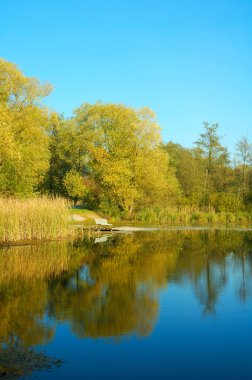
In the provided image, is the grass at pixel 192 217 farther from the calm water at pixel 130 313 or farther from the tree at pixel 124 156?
the calm water at pixel 130 313

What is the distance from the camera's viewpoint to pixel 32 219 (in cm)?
2122

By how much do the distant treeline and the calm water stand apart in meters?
17.4

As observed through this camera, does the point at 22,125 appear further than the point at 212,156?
No

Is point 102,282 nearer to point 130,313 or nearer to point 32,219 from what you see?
point 130,313

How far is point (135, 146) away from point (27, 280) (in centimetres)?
3085

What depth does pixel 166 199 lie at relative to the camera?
44.4m

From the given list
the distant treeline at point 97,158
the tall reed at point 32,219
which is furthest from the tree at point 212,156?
the tall reed at point 32,219

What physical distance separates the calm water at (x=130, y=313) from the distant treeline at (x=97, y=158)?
17.4m

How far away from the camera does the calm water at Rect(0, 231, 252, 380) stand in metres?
6.82

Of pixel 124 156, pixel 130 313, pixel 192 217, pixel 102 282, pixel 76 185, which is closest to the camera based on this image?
pixel 130 313

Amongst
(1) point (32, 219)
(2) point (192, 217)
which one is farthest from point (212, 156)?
(1) point (32, 219)

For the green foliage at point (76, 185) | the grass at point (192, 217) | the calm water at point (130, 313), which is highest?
the green foliage at point (76, 185)

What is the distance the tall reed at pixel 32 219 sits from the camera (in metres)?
20.0

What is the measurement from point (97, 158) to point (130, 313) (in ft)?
107
